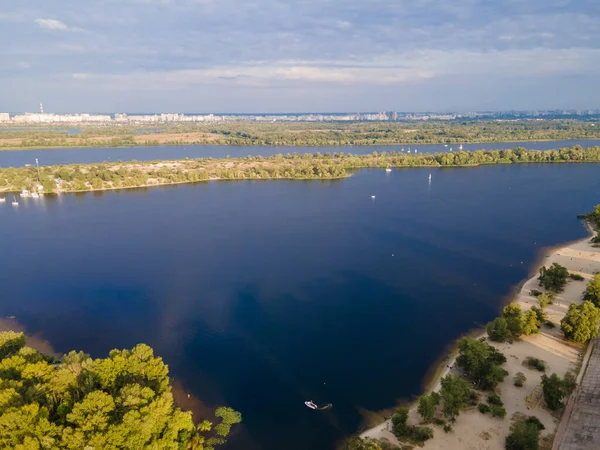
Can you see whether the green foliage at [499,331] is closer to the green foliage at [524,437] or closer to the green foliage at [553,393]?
the green foliage at [553,393]

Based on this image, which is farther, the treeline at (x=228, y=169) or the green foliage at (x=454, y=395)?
the treeline at (x=228, y=169)

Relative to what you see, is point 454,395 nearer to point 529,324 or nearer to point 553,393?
point 553,393

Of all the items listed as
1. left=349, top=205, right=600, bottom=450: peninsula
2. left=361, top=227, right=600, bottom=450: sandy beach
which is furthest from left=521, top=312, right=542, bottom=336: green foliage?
left=361, top=227, right=600, bottom=450: sandy beach

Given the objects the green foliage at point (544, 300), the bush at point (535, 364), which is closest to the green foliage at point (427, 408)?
the bush at point (535, 364)

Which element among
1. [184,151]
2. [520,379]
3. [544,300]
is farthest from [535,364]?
[184,151]

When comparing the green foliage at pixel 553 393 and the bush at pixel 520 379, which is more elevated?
the green foliage at pixel 553 393
